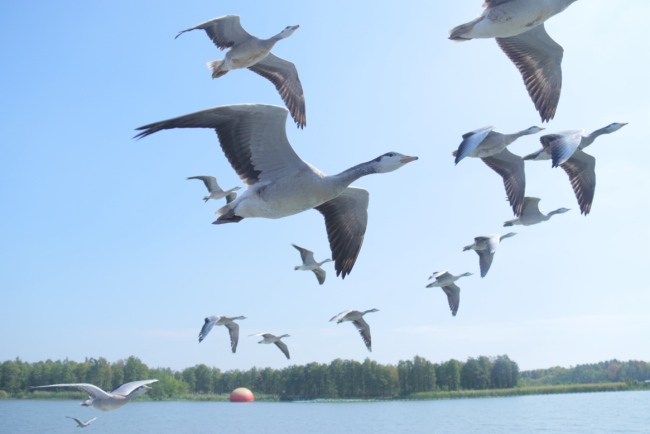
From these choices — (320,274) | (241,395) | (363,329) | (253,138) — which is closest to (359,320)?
(363,329)

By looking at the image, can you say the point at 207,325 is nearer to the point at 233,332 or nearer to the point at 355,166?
the point at 233,332

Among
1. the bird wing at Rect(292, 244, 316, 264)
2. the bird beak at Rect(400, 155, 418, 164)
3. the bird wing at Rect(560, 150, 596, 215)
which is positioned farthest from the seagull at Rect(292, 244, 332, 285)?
the bird beak at Rect(400, 155, 418, 164)

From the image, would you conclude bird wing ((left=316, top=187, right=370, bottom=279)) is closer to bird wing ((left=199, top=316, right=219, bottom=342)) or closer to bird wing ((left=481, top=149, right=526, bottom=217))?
bird wing ((left=481, top=149, right=526, bottom=217))

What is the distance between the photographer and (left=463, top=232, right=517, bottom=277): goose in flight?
15619 mm

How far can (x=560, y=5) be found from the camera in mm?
10273

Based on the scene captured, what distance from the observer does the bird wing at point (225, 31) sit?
15.2 m

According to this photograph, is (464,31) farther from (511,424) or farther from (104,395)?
(511,424)

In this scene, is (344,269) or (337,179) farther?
(344,269)

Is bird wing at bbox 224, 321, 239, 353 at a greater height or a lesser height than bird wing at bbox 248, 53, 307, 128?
lesser

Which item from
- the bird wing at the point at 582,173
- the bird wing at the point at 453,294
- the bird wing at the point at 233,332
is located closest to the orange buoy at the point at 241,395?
the bird wing at the point at 233,332

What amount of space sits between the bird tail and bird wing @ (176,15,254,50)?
0.59 m

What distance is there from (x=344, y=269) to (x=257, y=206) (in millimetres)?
1865

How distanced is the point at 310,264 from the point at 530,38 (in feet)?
39.1

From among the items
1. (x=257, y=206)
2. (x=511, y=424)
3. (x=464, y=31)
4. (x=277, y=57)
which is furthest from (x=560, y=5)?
(x=511, y=424)
